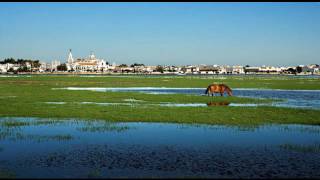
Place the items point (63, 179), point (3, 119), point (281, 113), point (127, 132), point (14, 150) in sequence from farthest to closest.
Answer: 1. point (281, 113)
2. point (3, 119)
3. point (127, 132)
4. point (14, 150)
5. point (63, 179)

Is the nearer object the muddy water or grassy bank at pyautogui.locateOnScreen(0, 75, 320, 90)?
the muddy water

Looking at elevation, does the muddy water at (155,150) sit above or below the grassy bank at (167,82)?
above

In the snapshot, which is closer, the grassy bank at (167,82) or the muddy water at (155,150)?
the muddy water at (155,150)

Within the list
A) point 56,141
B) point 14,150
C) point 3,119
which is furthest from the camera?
point 3,119

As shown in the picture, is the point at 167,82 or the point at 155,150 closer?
the point at 155,150

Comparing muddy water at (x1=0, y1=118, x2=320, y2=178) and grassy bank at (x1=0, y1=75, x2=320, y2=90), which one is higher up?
muddy water at (x1=0, y1=118, x2=320, y2=178)

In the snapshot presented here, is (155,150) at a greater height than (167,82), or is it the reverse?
(155,150)

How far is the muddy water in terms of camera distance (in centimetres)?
1347

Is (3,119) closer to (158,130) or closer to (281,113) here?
(158,130)

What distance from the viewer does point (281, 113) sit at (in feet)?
95.6

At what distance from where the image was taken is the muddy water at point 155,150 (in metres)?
13.5

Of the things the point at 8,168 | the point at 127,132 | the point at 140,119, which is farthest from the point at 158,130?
the point at 8,168

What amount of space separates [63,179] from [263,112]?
20085 mm

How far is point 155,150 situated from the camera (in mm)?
16672
